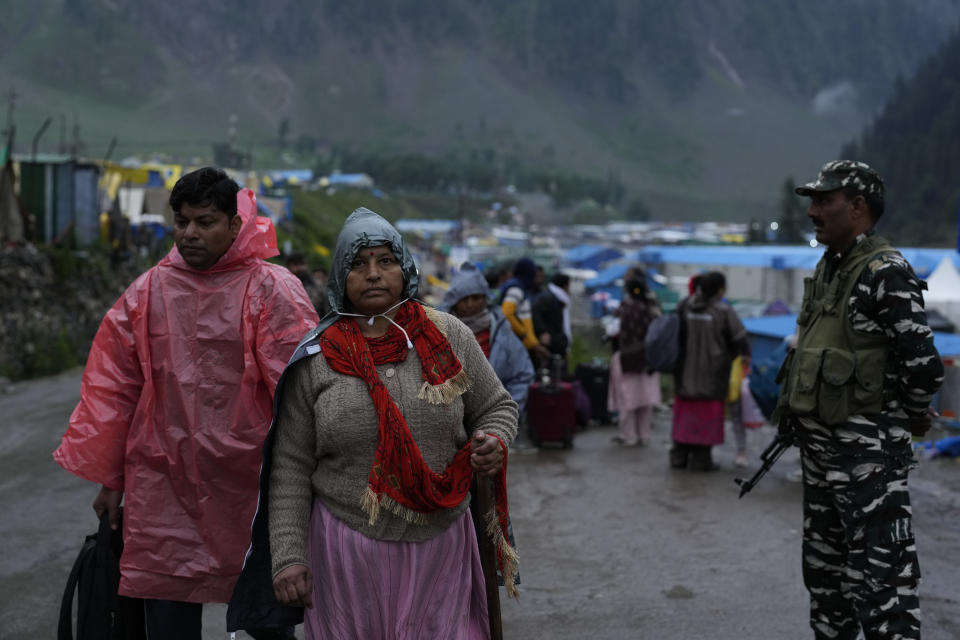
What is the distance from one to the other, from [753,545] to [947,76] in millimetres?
147485

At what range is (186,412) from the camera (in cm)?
340

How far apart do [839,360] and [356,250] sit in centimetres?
178

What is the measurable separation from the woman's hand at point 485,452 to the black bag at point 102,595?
135cm

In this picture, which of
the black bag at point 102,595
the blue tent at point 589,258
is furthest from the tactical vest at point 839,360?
the blue tent at point 589,258

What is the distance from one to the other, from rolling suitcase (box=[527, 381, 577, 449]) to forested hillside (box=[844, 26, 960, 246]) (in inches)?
4045

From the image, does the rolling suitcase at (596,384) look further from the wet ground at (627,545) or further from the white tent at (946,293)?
the white tent at (946,293)

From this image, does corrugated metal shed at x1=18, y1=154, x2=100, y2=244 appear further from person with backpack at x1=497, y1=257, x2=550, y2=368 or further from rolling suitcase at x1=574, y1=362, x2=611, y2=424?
person with backpack at x1=497, y1=257, x2=550, y2=368

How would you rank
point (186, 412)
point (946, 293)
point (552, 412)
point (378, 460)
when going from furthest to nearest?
point (946, 293) < point (552, 412) < point (186, 412) < point (378, 460)

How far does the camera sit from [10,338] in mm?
14844

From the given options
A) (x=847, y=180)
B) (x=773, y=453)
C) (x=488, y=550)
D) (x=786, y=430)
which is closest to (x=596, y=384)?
(x=773, y=453)

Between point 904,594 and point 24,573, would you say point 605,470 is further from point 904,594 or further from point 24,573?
point 904,594

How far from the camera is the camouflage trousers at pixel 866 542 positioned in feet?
11.9

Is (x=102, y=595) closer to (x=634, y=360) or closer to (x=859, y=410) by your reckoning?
(x=859, y=410)

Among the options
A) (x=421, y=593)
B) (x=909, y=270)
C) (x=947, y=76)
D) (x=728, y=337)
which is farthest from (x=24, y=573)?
(x=947, y=76)
